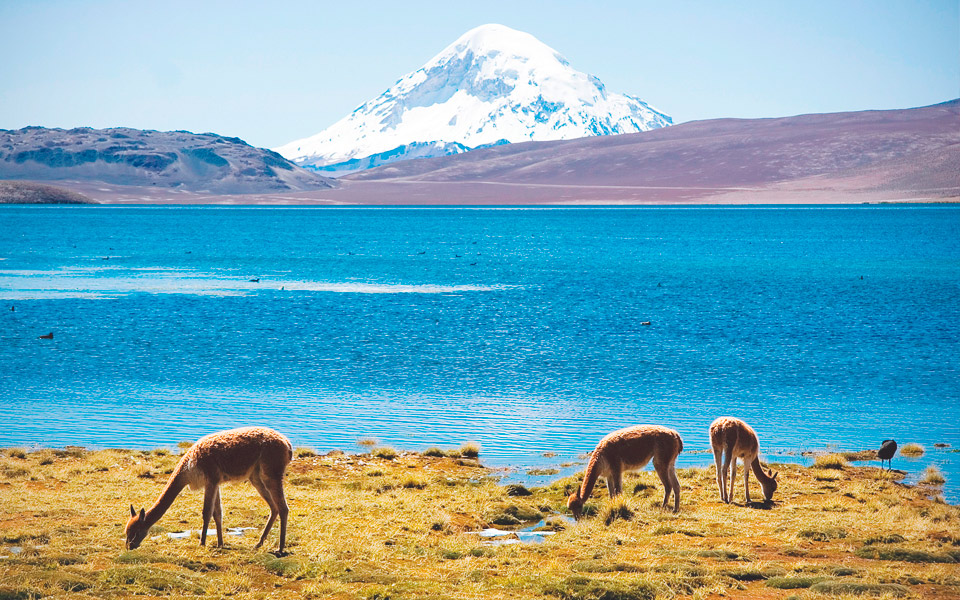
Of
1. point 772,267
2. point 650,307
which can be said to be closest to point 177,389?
point 650,307

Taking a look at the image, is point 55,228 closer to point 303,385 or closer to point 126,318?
point 126,318

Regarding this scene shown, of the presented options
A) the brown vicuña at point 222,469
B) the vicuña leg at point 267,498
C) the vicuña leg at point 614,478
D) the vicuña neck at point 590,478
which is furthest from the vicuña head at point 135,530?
the vicuña leg at point 614,478

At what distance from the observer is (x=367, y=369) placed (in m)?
30.3

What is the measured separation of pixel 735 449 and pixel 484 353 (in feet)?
62.7

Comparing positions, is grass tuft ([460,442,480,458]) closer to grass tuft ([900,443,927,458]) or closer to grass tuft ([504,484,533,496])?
grass tuft ([504,484,533,496])

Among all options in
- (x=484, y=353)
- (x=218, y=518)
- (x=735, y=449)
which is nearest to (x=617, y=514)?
(x=735, y=449)

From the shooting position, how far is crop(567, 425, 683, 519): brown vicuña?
45.4 feet

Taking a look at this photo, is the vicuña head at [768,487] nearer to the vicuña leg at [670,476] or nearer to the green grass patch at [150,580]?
the vicuña leg at [670,476]

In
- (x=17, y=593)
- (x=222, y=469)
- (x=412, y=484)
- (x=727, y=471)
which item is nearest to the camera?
(x=17, y=593)

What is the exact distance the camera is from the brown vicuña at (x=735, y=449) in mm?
14758

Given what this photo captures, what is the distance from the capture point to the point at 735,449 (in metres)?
14.8

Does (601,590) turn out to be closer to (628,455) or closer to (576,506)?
(576,506)

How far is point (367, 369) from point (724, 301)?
28.1 meters

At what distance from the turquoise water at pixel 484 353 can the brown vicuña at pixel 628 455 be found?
188 inches
